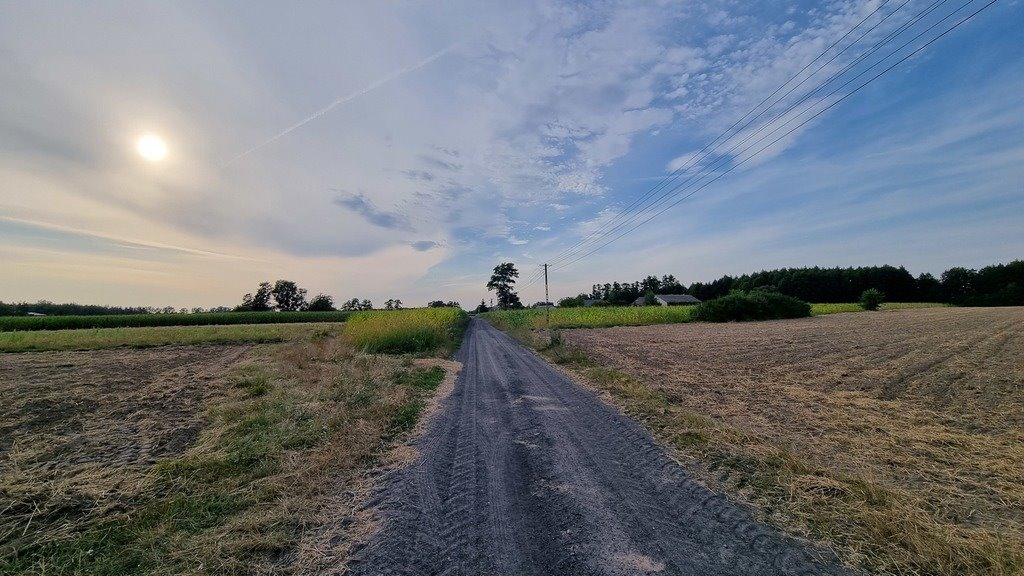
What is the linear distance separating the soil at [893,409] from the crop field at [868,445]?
0.08 feet

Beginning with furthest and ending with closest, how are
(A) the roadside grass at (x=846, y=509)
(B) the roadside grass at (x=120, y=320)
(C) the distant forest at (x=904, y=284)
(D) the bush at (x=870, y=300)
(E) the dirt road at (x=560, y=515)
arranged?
(C) the distant forest at (x=904, y=284) < (D) the bush at (x=870, y=300) < (B) the roadside grass at (x=120, y=320) < (E) the dirt road at (x=560, y=515) < (A) the roadside grass at (x=846, y=509)

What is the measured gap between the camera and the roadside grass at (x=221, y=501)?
2.84 metres

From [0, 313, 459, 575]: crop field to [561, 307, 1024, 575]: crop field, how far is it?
4.12 meters

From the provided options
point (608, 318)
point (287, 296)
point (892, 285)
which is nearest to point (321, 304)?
point (287, 296)

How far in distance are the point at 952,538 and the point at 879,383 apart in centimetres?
818

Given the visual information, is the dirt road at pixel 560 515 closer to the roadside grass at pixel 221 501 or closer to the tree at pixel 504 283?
the roadside grass at pixel 221 501

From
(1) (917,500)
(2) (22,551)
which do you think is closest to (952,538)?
(1) (917,500)

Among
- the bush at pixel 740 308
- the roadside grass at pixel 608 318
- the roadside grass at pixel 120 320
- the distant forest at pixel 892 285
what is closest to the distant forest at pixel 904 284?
the distant forest at pixel 892 285

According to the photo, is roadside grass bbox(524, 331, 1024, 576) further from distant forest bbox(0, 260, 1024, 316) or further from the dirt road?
distant forest bbox(0, 260, 1024, 316)

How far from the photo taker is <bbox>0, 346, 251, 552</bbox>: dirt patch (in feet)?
12.0

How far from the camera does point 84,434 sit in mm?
5660

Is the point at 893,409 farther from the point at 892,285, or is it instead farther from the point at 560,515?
the point at 892,285

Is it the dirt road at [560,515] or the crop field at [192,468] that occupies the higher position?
the crop field at [192,468]

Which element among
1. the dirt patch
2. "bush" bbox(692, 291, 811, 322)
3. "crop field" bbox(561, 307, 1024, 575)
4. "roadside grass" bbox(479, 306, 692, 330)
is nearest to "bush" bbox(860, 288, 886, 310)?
"bush" bbox(692, 291, 811, 322)
